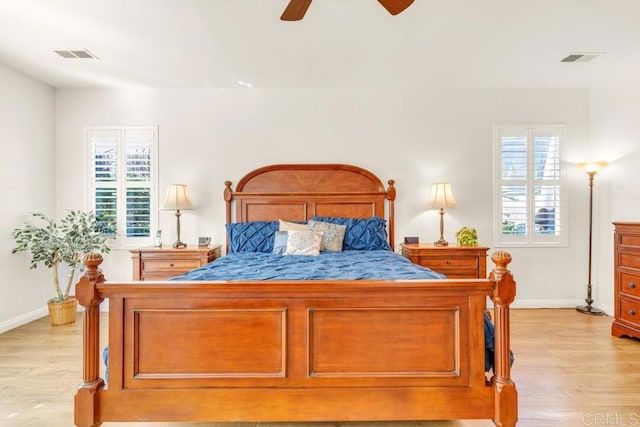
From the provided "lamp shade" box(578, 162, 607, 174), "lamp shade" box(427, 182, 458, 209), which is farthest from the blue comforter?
"lamp shade" box(578, 162, 607, 174)

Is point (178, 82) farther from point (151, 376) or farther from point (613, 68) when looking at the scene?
point (613, 68)

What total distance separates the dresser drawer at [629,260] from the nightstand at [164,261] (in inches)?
158

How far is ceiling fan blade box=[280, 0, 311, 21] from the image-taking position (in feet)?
6.48

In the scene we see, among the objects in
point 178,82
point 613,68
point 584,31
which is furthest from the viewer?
point 178,82

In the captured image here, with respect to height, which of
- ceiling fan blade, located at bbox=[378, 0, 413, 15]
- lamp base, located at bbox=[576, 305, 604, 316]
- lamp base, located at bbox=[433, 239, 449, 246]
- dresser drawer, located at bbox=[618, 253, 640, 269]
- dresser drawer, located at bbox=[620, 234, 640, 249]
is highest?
ceiling fan blade, located at bbox=[378, 0, 413, 15]

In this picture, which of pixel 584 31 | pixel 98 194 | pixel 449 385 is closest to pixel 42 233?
pixel 98 194

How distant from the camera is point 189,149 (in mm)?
4195

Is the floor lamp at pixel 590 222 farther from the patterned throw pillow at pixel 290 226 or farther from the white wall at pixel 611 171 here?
the patterned throw pillow at pixel 290 226

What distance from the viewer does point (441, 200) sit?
153 inches

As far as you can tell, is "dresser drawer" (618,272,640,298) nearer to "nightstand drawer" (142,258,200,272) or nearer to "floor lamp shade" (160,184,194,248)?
"nightstand drawer" (142,258,200,272)

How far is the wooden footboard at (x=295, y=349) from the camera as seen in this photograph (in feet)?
5.54

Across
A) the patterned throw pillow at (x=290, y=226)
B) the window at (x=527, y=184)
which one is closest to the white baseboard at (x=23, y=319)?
the patterned throw pillow at (x=290, y=226)

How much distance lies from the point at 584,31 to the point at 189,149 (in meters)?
4.00

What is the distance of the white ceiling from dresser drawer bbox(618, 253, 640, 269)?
1.86 metres
